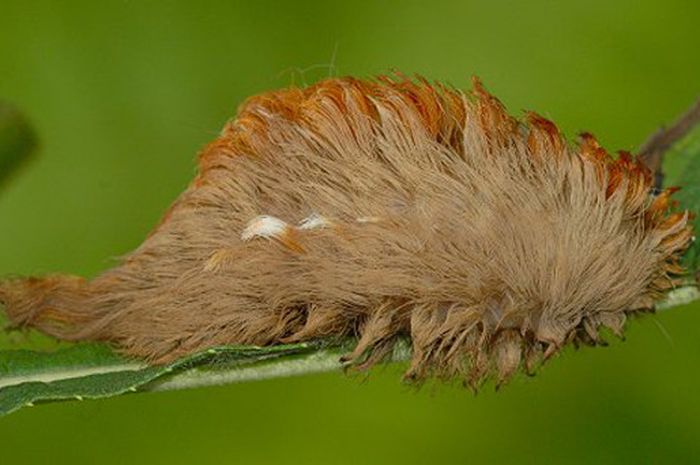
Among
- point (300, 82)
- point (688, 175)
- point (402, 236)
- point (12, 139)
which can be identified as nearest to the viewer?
point (402, 236)

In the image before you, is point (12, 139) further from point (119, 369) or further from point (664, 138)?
point (664, 138)

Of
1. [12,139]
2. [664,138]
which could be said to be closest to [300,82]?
[12,139]

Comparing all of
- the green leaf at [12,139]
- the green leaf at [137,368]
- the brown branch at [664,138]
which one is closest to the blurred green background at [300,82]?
the green leaf at [12,139]

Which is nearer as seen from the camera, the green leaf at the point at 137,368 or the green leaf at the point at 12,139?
the green leaf at the point at 137,368

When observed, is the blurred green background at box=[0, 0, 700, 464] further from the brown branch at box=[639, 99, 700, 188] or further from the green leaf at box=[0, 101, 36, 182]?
the brown branch at box=[639, 99, 700, 188]

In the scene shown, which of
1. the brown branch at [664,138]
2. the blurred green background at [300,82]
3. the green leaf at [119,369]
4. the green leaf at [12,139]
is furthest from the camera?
the blurred green background at [300,82]

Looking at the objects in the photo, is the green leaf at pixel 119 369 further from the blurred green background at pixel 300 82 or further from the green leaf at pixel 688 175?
the blurred green background at pixel 300 82
